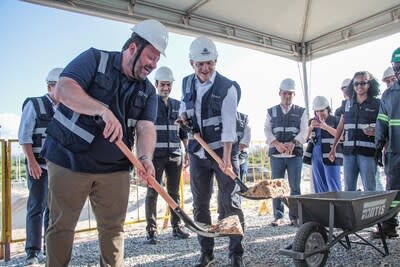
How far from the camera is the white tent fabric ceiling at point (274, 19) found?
491cm

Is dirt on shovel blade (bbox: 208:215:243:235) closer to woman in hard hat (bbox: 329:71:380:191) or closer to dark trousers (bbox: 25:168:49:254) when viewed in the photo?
dark trousers (bbox: 25:168:49:254)

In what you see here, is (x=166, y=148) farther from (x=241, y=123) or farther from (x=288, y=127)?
(x=288, y=127)

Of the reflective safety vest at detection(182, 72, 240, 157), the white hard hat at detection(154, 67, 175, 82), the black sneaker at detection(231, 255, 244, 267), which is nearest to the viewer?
the black sneaker at detection(231, 255, 244, 267)

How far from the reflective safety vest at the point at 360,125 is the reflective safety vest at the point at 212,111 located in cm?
180

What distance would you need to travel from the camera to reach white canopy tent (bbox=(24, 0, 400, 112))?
491cm

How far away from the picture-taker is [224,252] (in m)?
3.54

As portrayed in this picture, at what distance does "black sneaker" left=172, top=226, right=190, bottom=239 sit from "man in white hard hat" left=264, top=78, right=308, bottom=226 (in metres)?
1.30

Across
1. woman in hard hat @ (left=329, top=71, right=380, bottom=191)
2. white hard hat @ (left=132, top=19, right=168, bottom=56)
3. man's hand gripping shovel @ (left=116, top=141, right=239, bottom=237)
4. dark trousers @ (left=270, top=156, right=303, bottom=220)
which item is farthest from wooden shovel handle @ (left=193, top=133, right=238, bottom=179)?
dark trousers @ (left=270, top=156, right=303, bottom=220)

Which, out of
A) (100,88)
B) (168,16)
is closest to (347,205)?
(100,88)

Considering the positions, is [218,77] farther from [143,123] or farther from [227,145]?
[143,123]

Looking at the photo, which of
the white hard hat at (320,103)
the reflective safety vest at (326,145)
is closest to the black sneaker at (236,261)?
the reflective safety vest at (326,145)

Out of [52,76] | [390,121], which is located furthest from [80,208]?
[390,121]

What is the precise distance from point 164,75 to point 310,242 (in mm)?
2619

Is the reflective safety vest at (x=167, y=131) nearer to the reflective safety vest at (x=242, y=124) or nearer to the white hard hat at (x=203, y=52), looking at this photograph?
the reflective safety vest at (x=242, y=124)
